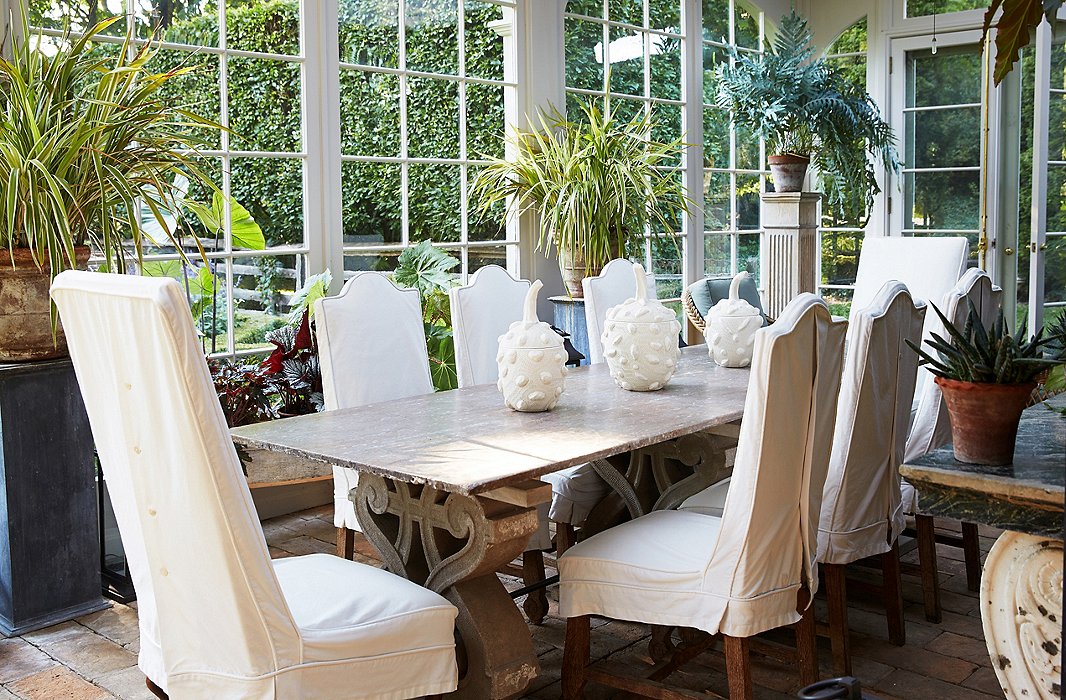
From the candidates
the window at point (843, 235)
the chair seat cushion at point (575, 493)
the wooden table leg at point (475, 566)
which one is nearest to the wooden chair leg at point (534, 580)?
the chair seat cushion at point (575, 493)

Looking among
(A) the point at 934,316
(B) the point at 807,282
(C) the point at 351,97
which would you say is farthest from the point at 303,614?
(B) the point at 807,282

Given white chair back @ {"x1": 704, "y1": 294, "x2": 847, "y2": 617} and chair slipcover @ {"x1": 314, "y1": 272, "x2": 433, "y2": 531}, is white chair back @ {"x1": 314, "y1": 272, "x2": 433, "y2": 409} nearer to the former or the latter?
chair slipcover @ {"x1": 314, "y1": 272, "x2": 433, "y2": 531}

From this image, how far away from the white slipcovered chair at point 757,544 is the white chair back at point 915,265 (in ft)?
6.07

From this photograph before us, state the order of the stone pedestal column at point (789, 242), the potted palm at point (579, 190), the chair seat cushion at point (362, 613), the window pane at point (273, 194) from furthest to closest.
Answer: the stone pedestal column at point (789, 242)
the potted palm at point (579, 190)
the window pane at point (273, 194)
the chair seat cushion at point (362, 613)

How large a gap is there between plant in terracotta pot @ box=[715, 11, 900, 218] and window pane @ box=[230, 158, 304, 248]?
3193 mm

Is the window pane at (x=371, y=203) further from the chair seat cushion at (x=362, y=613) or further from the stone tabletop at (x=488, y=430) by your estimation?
the chair seat cushion at (x=362, y=613)

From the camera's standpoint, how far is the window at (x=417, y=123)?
16.3ft

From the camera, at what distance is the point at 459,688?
2.45 m

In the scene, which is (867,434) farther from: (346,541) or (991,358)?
(346,541)

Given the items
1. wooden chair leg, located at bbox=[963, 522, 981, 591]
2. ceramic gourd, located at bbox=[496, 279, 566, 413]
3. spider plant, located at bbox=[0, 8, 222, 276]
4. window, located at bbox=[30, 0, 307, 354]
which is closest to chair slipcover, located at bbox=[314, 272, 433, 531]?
spider plant, located at bbox=[0, 8, 222, 276]

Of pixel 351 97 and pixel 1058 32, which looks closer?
pixel 351 97

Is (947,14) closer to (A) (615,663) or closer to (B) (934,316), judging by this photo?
(B) (934,316)

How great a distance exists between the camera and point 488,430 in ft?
8.65

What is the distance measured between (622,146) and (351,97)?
1366 mm
